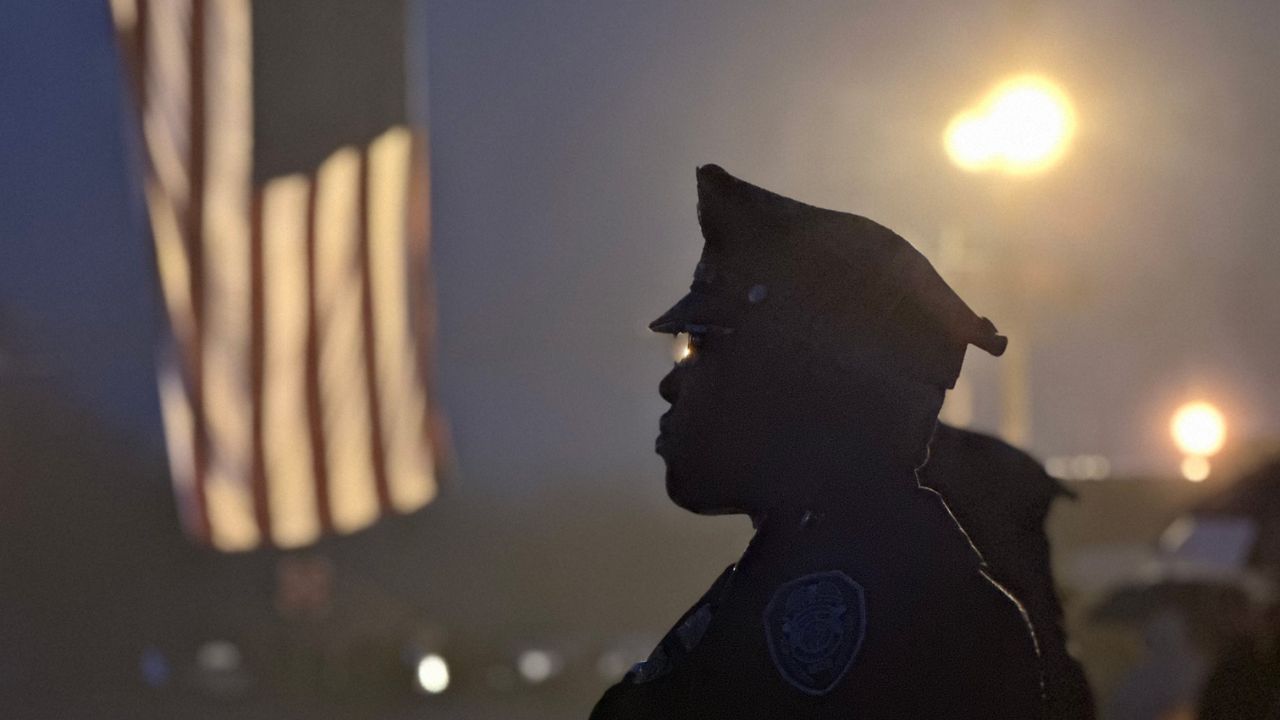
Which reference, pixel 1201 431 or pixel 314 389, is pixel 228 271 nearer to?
pixel 314 389

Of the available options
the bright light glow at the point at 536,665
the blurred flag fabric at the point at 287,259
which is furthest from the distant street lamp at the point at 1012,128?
Answer: the bright light glow at the point at 536,665

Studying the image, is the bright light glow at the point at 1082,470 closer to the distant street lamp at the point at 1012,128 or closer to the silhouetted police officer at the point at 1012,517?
the distant street lamp at the point at 1012,128

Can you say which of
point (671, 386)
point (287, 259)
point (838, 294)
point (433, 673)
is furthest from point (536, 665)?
point (838, 294)

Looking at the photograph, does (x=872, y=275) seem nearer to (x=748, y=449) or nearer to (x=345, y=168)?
(x=748, y=449)

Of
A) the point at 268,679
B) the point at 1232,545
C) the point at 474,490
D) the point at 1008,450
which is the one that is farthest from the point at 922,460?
the point at 474,490

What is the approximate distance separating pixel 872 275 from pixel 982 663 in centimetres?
67

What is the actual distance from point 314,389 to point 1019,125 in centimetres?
481

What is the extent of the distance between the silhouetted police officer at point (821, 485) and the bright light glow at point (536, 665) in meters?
13.2

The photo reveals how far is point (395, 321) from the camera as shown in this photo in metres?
6.90

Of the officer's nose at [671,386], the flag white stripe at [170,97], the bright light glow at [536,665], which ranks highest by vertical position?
the flag white stripe at [170,97]

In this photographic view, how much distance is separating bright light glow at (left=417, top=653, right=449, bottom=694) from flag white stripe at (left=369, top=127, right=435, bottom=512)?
7780 mm

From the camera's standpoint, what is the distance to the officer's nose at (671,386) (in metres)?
2.18

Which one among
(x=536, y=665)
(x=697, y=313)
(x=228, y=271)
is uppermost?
(x=228, y=271)

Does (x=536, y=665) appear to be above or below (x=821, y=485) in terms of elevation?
below
